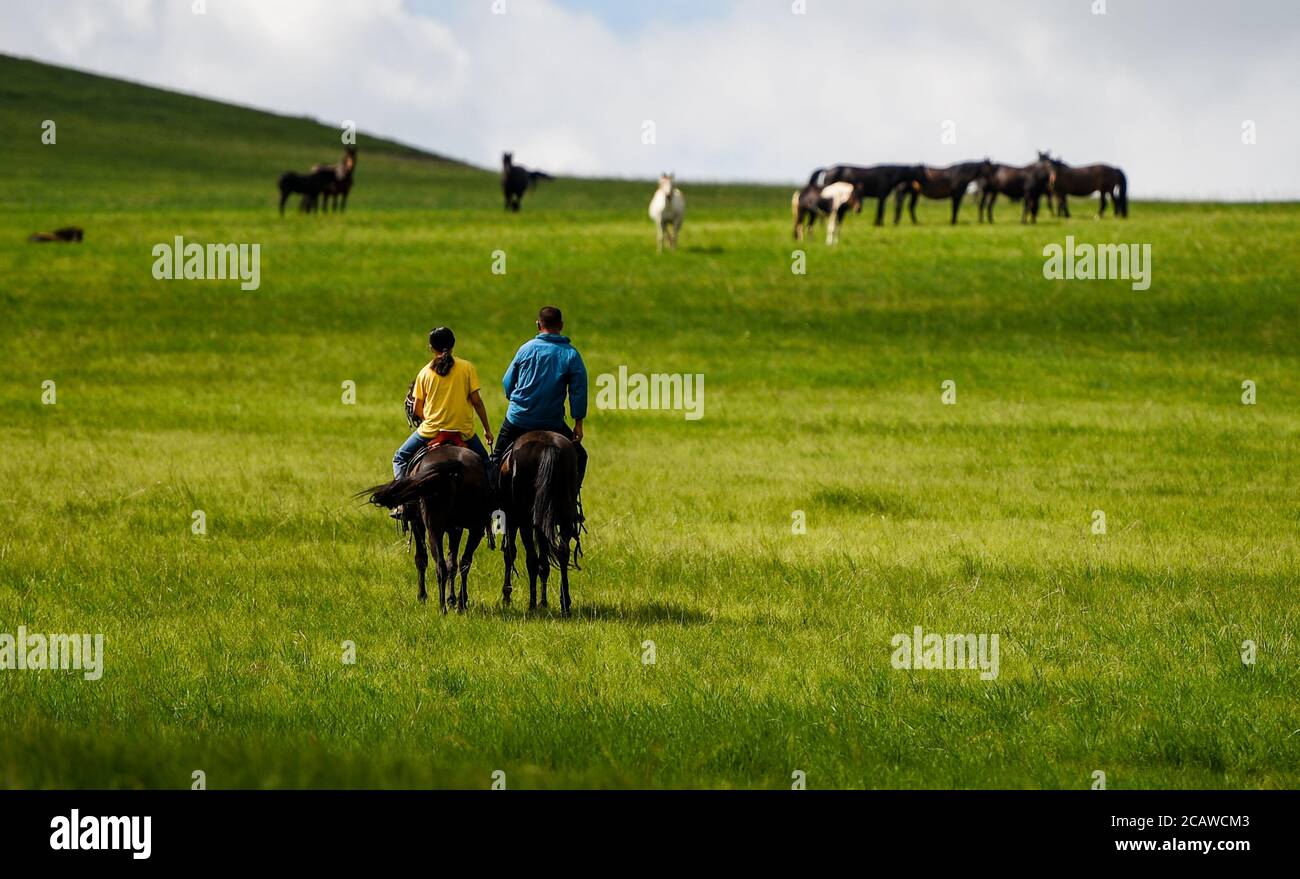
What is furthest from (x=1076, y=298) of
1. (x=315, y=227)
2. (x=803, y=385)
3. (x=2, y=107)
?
(x=2, y=107)

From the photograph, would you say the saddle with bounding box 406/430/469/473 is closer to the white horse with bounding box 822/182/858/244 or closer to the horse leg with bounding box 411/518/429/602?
the horse leg with bounding box 411/518/429/602

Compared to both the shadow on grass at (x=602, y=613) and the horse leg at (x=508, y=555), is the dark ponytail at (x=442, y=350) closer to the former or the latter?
the horse leg at (x=508, y=555)

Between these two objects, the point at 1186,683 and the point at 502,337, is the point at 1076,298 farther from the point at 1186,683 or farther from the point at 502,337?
the point at 1186,683

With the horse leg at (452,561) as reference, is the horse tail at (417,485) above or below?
above

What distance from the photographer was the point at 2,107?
322 feet

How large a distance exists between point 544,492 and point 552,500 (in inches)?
3.9

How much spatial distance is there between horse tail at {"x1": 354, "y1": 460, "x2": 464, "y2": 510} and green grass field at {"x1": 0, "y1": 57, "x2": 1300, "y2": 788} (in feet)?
3.20

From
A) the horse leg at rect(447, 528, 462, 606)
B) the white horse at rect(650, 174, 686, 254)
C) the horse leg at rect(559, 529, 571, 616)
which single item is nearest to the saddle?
the horse leg at rect(447, 528, 462, 606)

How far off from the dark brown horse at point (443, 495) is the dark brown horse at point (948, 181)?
4424cm

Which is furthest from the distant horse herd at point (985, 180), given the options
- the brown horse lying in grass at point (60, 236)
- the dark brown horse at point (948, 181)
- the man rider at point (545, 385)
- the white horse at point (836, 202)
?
the man rider at point (545, 385)

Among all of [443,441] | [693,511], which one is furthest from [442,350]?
[693,511]

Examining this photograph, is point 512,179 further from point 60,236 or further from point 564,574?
point 564,574

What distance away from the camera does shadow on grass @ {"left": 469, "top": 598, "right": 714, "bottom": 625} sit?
12.8 metres

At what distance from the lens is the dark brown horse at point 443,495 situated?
1273 cm
